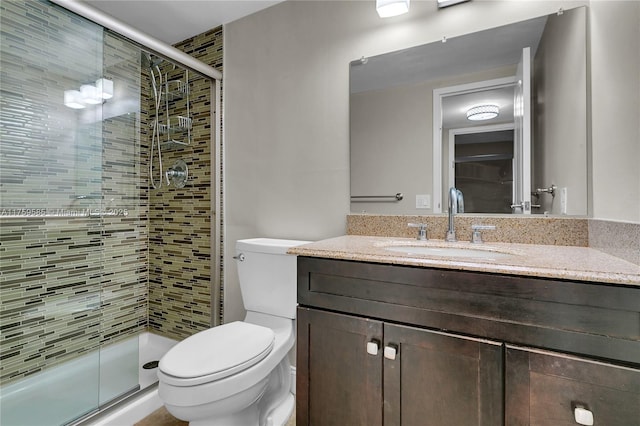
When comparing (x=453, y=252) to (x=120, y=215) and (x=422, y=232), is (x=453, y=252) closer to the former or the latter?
(x=422, y=232)

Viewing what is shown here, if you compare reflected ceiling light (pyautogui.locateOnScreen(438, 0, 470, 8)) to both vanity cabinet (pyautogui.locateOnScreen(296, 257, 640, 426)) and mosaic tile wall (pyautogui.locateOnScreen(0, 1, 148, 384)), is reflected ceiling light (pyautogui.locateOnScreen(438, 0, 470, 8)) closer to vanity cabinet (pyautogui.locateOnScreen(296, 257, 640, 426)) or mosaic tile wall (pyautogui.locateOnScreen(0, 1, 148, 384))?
vanity cabinet (pyautogui.locateOnScreen(296, 257, 640, 426))

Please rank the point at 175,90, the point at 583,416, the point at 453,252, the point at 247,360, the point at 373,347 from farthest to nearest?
the point at 175,90 < the point at 453,252 < the point at 247,360 < the point at 373,347 < the point at 583,416

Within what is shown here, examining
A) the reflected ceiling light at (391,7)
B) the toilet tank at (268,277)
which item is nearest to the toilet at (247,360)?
the toilet tank at (268,277)

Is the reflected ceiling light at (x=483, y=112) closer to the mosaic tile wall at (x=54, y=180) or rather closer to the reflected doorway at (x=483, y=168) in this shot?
the reflected doorway at (x=483, y=168)

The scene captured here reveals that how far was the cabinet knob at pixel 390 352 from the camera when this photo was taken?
3.30 ft

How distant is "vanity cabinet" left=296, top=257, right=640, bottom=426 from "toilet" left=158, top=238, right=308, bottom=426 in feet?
0.70

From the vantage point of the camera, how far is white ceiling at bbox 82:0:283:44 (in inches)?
75.6

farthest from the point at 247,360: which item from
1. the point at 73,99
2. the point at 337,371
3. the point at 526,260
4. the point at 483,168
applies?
the point at 73,99

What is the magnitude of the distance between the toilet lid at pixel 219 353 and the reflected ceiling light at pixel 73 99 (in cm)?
133

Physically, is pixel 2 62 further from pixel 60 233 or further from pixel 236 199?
pixel 236 199

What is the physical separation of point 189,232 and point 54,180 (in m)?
0.89

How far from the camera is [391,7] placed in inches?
57.6

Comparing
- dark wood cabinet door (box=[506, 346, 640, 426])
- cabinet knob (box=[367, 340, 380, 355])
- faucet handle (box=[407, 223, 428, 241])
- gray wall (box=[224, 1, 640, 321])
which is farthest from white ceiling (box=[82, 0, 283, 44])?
dark wood cabinet door (box=[506, 346, 640, 426])

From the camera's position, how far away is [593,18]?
46.9 inches
